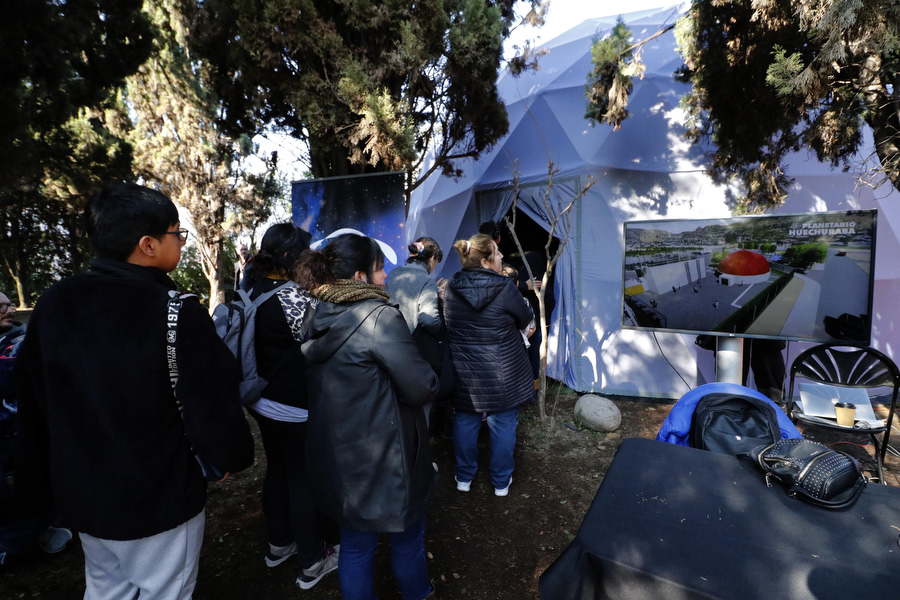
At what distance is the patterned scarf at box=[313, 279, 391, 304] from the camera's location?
1.66 meters

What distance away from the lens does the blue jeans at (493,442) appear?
3.05 metres

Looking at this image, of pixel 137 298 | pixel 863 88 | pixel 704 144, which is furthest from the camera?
pixel 704 144

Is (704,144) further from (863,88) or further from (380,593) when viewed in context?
(380,593)

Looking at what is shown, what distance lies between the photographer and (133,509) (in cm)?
134

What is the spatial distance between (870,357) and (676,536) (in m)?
3.18

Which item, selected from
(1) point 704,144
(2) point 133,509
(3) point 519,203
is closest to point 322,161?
(3) point 519,203

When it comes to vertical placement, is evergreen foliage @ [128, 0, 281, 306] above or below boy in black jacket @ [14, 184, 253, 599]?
above

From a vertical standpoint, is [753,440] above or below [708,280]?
below

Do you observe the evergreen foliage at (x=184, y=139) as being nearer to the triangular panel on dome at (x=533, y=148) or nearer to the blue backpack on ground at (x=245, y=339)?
the triangular panel on dome at (x=533, y=148)

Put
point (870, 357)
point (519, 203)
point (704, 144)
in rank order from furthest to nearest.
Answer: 1. point (519, 203)
2. point (704, 144)
3. point (870, 357)

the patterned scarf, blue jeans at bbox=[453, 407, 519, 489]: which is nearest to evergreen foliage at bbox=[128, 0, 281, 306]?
blue jeans at bbox=[453, 407, 519, 489]

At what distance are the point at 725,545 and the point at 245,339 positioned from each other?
1.92 m

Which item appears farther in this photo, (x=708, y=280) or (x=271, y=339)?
(x=708, y=280)

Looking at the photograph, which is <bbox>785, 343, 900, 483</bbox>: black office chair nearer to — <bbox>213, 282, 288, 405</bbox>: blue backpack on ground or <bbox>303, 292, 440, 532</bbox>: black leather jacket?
<bbox>303, 292, 440, 532</bbox>: black leather jacket
